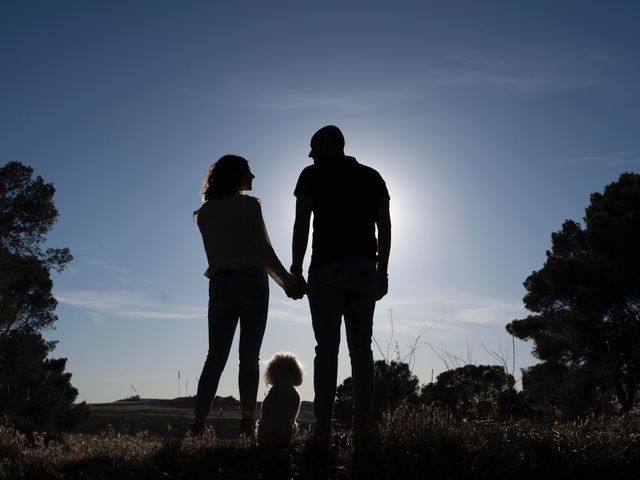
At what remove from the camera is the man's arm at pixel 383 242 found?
5660 millimetres

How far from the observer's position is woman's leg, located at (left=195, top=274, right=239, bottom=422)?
6031 millimetres

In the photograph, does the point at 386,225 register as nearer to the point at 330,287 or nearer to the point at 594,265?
the point at 330,287

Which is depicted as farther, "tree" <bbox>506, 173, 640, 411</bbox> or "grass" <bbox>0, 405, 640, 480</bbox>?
"tree" <bbox>506, 173, 640, 411</bbox>

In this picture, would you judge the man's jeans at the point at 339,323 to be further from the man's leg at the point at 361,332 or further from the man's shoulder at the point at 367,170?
the man's shoulder at the point at 367,170

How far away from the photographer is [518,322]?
25172mm

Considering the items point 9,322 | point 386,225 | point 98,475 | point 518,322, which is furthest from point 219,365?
point 9,322

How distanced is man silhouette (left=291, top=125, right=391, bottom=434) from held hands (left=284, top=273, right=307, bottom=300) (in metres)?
0.03

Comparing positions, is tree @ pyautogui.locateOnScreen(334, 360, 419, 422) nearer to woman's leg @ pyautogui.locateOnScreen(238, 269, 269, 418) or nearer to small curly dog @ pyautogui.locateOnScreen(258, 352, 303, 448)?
woman's leg @ pyautogui.locateOnScreen(238, 269, 269, 418)

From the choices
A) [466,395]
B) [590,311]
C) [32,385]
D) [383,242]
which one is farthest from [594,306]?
[32,385]

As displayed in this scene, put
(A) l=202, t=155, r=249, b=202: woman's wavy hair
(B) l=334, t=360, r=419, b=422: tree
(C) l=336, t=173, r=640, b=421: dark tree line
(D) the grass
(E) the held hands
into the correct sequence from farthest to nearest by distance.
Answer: (C) l=336, t=173, r=640, b=421: dark tree line → (B) l=334, t=360, r=419, b=422: tree → (A) l=202, t=155, r=249, b=202: woman's wavy hair → (E) the held hands → (D) the grass

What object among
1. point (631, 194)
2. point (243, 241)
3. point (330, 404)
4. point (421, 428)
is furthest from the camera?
point (631, 194)

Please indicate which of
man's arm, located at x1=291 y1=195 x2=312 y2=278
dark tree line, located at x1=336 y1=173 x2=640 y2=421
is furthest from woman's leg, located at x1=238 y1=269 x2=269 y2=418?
dark tree line, located at x1=336 y1=173 x2=640 y2=421

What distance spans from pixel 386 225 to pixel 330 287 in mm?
767

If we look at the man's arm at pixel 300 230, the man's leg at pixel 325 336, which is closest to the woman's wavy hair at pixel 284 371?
the man's leg at pixel 325 336
